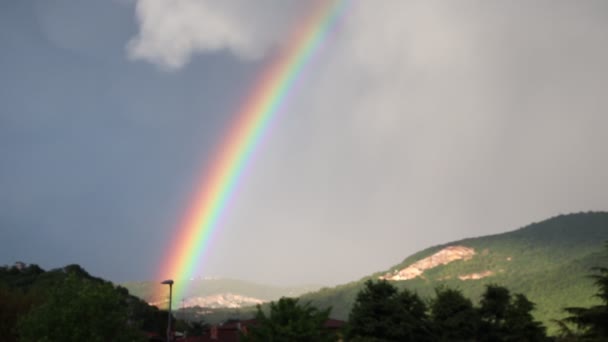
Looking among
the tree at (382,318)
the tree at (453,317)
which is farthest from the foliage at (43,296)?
the tree at (453,317)

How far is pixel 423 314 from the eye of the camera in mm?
40562

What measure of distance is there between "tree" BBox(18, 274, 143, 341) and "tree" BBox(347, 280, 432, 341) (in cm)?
1534

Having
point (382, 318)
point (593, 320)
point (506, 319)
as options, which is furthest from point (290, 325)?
point (506, 319)

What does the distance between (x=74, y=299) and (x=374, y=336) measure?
64.1 feet

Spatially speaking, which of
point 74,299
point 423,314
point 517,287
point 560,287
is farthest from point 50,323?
point 517,287

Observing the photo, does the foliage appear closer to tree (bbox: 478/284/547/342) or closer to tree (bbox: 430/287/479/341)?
tree (bbox: 430/287/479/341)

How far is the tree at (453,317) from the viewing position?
4034cm

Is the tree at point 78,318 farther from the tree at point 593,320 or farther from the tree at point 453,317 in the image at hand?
the tree at point 593,320

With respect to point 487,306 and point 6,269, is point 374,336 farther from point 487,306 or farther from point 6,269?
point 6,269

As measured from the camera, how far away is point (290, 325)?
82.9 feet

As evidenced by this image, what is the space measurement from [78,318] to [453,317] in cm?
2550

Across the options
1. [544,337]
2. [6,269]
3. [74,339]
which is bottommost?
[544,337]

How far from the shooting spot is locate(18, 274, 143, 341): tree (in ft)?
115

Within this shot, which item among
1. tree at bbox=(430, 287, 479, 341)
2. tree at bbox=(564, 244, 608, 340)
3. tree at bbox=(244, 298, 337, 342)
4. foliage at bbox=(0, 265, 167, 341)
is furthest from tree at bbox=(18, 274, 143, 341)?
tree at bbox=(564, 244, 608, 340)
